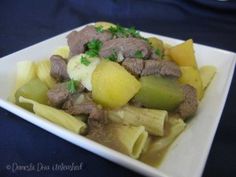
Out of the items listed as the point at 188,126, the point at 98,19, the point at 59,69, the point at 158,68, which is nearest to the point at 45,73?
the point at 59,69

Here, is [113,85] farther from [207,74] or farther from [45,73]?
[207,74]

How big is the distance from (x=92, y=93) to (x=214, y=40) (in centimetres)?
105

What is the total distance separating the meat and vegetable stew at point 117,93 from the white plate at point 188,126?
34 millimetres

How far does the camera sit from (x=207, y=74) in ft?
3.89

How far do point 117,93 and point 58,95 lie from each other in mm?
190

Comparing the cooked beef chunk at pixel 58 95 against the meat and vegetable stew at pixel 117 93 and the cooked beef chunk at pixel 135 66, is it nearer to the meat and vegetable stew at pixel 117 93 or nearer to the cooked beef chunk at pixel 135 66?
the meat and vegetable stew at pixel 117 93

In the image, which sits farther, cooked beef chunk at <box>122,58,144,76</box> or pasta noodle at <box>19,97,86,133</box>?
cooked beef chunk at <box>122,58,144,76</box>

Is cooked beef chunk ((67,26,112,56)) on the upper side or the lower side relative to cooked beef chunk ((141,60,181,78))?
upper

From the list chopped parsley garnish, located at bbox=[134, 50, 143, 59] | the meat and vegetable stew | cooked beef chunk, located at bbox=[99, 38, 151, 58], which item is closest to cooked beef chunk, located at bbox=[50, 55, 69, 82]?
the meat and vegetable stew

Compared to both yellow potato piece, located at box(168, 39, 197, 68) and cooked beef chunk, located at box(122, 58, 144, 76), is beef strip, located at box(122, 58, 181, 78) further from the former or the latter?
yellow potato piece, located at box(168, 39, 197, 68)

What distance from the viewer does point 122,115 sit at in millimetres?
926

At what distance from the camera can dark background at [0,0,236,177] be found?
2.90ft

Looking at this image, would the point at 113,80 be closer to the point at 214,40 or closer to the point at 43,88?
the point at 43,88

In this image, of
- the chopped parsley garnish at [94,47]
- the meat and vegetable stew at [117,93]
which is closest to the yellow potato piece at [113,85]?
the meat and vegetable stew at [117,93]
